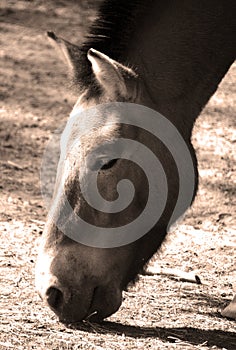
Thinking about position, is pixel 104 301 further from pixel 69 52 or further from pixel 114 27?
pixel 114 27

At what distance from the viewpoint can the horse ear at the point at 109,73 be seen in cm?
398

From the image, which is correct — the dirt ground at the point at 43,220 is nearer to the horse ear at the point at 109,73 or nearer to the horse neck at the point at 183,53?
the horse neck at the point at 183,53

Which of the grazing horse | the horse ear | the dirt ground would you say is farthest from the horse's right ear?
the dirt ground

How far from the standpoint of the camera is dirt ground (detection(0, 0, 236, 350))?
4.15m

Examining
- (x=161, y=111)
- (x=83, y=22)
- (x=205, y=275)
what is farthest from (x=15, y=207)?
(x=83, y=22)

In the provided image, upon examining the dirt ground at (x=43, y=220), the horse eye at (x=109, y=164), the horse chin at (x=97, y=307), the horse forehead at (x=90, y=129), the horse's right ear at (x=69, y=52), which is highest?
the horse's right ear at (x=69, y=52)

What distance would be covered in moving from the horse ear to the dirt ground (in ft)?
2.90

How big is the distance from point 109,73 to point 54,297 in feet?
3.59

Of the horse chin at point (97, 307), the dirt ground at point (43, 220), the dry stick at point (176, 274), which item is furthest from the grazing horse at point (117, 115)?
the dry stick at point (176, 274)

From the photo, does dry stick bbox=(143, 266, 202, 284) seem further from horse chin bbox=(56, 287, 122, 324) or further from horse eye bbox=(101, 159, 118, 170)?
horse eye bbox=(101, 159, 118, 170)

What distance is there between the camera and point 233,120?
812 cm

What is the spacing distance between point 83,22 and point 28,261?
583cm

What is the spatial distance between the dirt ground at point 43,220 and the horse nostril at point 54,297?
17 cm

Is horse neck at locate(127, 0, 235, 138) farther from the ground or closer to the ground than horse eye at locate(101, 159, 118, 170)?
farther from the ground
